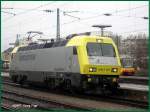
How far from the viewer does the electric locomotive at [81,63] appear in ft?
62.0

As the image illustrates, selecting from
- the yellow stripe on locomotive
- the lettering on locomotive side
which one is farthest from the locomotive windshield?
the lettering on locomotive side

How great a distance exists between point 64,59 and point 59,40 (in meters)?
1.78

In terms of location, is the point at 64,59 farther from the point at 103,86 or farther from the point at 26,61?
the point at 26,61

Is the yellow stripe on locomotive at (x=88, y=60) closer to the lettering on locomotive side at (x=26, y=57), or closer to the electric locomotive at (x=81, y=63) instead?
the electric locomotive at (x=81, y=63)

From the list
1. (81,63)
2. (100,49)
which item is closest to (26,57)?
(100,49)

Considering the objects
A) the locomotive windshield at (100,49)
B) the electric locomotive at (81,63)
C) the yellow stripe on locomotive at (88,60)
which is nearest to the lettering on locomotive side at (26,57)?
the electric locomotive at (81,63)

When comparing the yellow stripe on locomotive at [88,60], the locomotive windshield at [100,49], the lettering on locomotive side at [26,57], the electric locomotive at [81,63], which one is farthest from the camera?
the lettering on locomotive side at [26,57]

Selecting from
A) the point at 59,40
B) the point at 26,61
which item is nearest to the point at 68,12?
the point at 26,61

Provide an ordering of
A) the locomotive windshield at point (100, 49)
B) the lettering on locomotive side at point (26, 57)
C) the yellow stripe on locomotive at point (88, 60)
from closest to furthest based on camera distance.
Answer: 1. the yellow stripe on locomotive at point (88, 60)
2. the locomotive windshield at point (100, 49)
3. the lettering on locomotive side at point (26, 57)

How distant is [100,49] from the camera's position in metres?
19.8

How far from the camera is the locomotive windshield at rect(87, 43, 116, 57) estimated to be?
64.1 feet

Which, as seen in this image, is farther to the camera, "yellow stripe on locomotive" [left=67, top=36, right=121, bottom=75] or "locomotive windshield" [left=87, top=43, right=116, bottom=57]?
"locomotive windshield" [left=87, top=43, right=116, bottom=57]

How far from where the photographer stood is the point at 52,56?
2205 cm

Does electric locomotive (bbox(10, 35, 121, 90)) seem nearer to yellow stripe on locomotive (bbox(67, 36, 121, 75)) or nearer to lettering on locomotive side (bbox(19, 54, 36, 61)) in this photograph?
yellow stripe on locomotive (bbox(67, 36, 121, 75))
